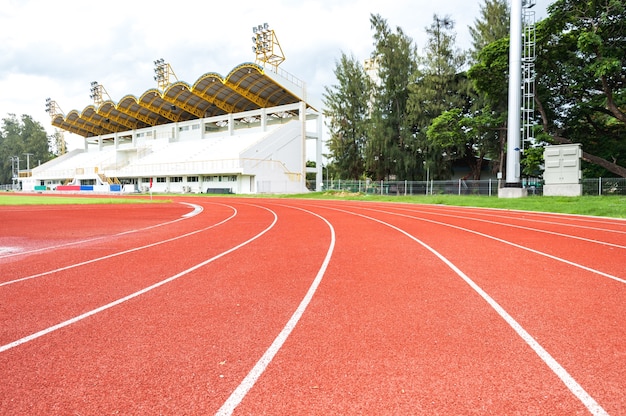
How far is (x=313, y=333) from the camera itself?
3734 millimetres

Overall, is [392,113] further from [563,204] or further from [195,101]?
[195,101]

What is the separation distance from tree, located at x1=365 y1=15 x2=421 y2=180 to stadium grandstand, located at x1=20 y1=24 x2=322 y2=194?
12011 millimetres

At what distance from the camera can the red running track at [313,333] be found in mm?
2611

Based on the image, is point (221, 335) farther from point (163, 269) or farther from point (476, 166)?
point (476, 166)

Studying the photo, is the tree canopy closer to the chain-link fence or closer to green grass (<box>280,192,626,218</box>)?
the chain-link fence

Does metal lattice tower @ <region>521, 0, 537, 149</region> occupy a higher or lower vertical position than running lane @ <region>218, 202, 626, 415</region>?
higher

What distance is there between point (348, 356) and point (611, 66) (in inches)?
1124

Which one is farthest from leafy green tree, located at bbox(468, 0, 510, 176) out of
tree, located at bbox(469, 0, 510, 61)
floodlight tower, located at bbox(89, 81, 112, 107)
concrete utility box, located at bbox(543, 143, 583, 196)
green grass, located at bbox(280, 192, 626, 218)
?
floodlight tower, located at bbox(89, 81, 112, 107)

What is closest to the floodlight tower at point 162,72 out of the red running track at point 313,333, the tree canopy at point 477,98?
the tree canopy at point 477,98

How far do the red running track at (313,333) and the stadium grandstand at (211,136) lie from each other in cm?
4095

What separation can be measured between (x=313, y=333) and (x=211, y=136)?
61305mm

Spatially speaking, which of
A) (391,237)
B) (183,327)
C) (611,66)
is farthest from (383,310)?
(611,66)

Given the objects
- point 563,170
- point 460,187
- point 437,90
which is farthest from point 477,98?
point 563,170

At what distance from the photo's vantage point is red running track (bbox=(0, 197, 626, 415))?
261cm
